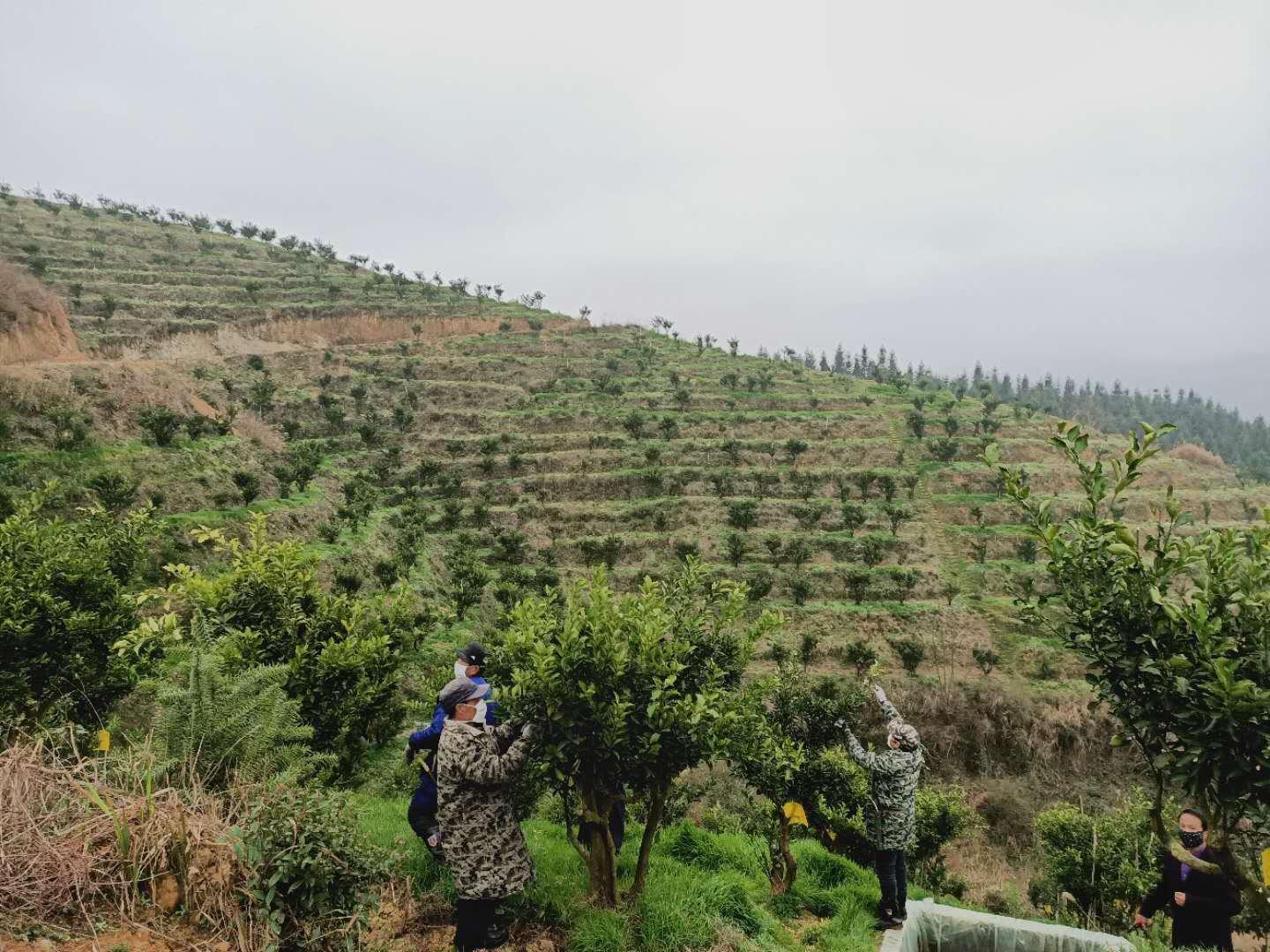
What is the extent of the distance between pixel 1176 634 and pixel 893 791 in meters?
3.06

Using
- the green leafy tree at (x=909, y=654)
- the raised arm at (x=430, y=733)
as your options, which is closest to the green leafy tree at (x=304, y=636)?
the raised arm at (x=430, y=733)

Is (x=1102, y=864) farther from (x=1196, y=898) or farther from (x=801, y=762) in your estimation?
(x=801, y=762)

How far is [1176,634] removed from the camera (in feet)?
12.6

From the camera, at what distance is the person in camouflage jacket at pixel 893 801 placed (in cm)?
586

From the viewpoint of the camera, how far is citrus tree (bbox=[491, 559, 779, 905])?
4.37m

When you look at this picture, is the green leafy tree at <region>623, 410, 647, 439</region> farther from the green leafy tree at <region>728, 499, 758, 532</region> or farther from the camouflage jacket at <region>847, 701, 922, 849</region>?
the camouflage jacket at <region>847, 701, 922, 849</region>

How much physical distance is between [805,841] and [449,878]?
5.75 metres

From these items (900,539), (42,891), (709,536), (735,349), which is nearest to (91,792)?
(42,891)

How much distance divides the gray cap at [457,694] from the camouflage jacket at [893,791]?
3850 mm

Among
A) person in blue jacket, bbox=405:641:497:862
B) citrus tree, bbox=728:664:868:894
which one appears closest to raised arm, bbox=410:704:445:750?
person in blue jacket, bbox=405:641:497:862

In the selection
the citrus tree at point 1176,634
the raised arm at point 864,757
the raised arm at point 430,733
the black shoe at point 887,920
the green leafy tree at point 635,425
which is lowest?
the black shoe at point 887,920

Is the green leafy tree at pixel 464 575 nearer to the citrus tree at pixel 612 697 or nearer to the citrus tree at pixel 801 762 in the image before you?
the citrus tree at pixel 801 762

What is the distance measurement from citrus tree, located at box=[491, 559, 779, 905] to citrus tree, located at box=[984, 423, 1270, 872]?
7.77 feet

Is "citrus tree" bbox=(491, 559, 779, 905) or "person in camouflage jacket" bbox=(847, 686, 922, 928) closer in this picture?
"citrus tree" bbox=(491, 559, 779, 905)
